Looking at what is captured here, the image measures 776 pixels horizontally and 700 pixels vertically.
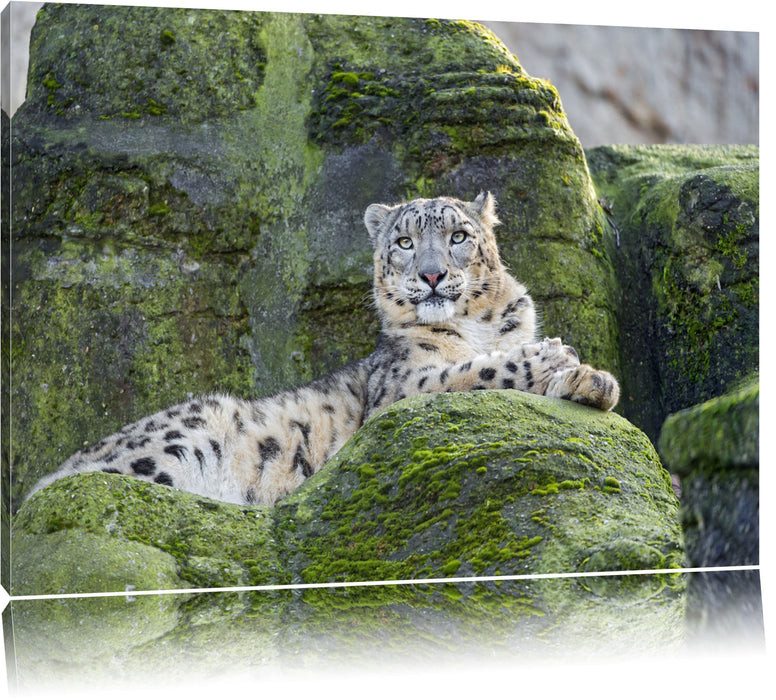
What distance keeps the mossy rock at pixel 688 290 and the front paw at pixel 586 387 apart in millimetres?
1559

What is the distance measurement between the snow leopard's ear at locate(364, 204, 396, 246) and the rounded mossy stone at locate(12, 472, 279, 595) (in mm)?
2177

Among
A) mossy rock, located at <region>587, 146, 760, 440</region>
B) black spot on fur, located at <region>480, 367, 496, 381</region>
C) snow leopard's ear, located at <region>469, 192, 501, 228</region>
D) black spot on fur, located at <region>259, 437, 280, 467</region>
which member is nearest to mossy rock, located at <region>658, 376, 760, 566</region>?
black spot on fur, located at <region>480, 367, 496, 381</region>

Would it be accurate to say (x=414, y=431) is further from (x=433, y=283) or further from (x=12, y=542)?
(x=12, y=542)

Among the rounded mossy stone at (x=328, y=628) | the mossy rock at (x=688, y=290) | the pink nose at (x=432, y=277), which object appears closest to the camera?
the rounded mossy stone at (x=328, y=628)

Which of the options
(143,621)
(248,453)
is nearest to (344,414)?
(248,453)

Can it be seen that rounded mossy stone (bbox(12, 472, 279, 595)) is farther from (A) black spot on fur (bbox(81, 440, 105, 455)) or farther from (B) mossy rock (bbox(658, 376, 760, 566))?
(B) mossy rock (bbox(658, 376, 760, 566))

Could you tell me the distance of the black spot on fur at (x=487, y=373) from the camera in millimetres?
6082

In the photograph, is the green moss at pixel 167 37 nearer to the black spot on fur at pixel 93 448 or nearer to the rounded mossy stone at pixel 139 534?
the black spot on fur at pixel 93 448

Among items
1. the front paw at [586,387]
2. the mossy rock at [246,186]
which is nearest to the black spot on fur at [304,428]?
the mossy rock at [246,186]

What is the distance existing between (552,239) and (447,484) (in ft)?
8.18

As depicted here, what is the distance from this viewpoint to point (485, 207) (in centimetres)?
700

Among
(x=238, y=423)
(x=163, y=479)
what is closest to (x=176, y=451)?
(x=163, y=479)

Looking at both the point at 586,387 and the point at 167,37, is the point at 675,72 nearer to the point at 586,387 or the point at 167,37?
the point at 586,387

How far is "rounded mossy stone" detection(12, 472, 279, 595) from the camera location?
5230 mm
